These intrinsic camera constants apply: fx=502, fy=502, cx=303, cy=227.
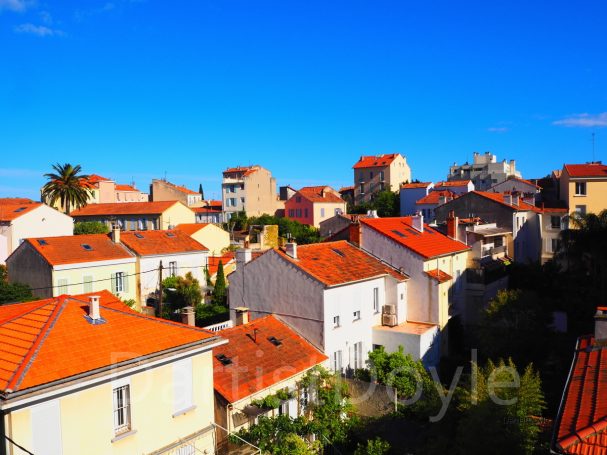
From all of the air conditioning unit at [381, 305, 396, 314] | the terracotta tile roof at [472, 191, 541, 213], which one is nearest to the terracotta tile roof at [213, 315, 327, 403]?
A: the air conditioning unit at [381, 305, 396, 314]

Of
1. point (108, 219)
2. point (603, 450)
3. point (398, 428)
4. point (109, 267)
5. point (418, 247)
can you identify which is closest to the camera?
point (603, 450)

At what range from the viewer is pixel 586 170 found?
4859 centimetres

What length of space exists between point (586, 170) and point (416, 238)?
28.0 metres

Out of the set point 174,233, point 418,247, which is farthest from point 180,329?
point 174,233

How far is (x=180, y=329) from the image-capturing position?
15.1m

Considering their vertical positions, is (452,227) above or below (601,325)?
above

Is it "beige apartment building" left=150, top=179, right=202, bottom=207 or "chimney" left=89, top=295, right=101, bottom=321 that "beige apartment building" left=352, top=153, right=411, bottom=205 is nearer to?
"beige apartment building" left=150, top=179, right=202, bottom=207

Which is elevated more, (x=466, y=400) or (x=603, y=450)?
(x=603, y=450)

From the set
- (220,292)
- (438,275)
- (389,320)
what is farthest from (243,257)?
(220,292)

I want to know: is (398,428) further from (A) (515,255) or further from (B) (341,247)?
(A) (515,255)

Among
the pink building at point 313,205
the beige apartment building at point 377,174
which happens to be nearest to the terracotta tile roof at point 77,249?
the pink building at point 313,205

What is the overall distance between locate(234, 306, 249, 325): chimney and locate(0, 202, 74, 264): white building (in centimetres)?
3364

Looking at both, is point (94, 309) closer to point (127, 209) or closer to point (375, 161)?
point (127, 209)

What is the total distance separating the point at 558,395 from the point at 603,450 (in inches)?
581
